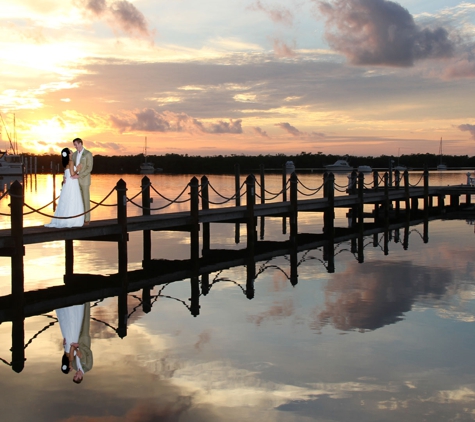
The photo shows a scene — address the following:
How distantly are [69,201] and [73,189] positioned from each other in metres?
0.35

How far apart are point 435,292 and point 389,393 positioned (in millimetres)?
8492

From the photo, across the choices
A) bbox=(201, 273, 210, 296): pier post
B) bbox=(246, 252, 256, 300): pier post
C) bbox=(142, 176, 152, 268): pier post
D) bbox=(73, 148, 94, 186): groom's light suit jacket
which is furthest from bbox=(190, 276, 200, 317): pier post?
bbox=(73, 148, 94, 186): groom's light suit jacket

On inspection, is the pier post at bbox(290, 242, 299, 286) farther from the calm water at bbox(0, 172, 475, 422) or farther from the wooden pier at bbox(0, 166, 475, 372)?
the calm water at bbox(0, 172, 475, 422)

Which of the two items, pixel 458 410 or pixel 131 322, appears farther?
pixel 131 322

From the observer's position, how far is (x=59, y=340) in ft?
43.5

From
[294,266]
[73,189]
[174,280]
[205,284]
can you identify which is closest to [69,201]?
[73,189]

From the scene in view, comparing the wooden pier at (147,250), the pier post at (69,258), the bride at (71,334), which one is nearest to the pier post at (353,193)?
the wooden pier at (147,250)

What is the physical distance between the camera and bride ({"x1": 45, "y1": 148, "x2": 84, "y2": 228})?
653 inches

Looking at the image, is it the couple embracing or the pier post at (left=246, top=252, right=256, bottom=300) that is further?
the pier post at (left=246, top=252, right=256, bottom=300)

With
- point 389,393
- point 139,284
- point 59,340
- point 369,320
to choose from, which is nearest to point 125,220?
point 139,284

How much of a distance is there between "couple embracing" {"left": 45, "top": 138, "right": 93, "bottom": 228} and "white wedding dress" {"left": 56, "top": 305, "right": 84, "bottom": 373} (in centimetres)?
222

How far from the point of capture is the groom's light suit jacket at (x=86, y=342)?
1178 centimetres

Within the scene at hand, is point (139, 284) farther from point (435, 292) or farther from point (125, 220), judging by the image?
point (435, 292)

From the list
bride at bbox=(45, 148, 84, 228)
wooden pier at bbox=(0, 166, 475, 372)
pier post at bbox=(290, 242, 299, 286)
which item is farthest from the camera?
pier post at bbox=(290, 242, 299, 286)
